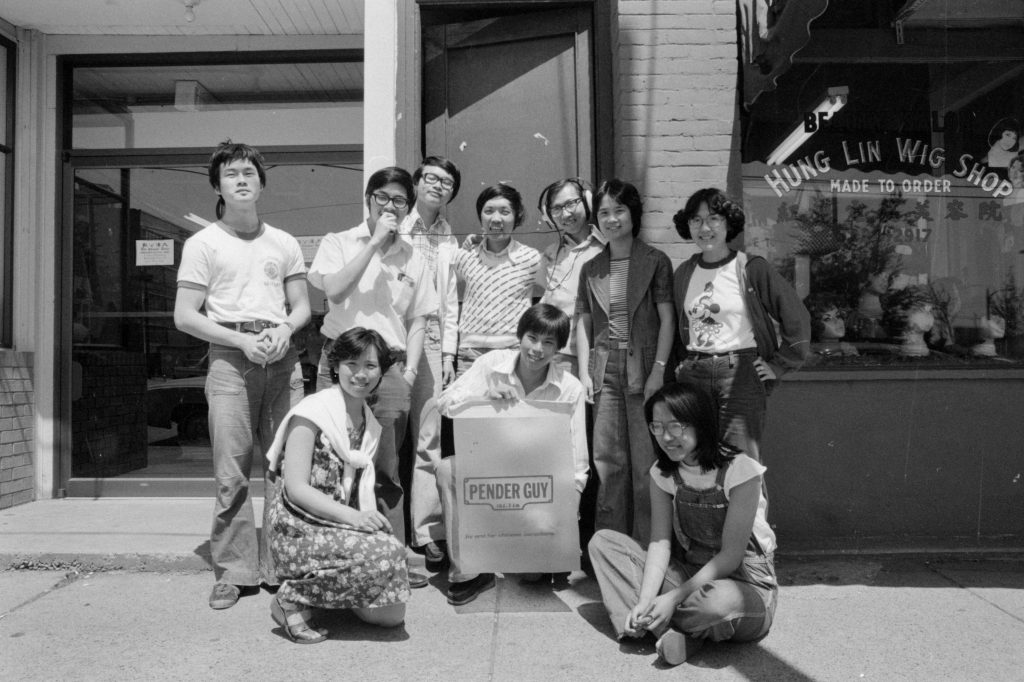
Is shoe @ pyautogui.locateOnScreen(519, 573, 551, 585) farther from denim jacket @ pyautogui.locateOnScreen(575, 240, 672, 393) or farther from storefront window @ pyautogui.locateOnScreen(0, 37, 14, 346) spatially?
storefront window @ pyautogui.locateOnScreen(0, 37, 14, 346)

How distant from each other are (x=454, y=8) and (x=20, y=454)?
4.34 metres

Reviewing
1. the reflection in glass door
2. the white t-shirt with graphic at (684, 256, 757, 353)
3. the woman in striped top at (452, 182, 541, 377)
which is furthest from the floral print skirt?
the reflection in glass door

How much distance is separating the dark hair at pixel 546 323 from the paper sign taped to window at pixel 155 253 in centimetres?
353

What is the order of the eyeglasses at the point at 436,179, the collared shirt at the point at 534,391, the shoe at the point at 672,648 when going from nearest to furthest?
1. the shoe at the point at 672,648
2. the collared shirt at the point at 534,391
3. the eyeglasses at the point at 436,179

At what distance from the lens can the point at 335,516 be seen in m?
3.09

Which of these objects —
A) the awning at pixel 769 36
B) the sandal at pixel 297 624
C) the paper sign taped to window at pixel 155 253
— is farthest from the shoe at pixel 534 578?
the paper sign taped to window at pixel 155 253

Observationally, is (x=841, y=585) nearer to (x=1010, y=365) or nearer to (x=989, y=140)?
(x=1010, y=365)

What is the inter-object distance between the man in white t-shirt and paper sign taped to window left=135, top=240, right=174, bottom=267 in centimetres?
236

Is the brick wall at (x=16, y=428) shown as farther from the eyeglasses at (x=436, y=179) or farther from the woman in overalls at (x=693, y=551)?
the woman in overalls at (x=693, y=551)

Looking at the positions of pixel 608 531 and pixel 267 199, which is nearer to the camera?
pixel 608 531

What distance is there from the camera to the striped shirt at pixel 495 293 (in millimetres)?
3898

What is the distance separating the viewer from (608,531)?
3.28 meters

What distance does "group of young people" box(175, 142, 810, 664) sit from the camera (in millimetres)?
3047

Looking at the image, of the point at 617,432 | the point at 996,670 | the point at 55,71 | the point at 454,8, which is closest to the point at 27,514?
the point at 55,71
